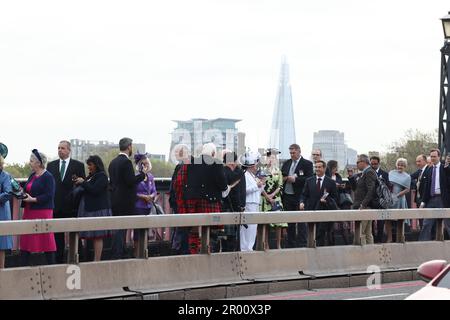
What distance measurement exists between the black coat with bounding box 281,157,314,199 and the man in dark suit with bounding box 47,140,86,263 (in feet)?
15.7

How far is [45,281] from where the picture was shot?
Result: 1335 centimetres

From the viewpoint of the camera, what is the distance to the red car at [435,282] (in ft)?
30.1

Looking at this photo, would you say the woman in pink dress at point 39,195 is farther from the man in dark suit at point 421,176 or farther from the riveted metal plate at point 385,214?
the man in dark suit at point 421,176

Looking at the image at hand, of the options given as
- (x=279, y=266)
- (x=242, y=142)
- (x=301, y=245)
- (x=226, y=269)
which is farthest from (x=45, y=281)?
(x=242, y=142)

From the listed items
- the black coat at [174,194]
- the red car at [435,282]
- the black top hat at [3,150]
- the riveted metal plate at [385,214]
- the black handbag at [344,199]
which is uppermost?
the black top hat at [3,150]

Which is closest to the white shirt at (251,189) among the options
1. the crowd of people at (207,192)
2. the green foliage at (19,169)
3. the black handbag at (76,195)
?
the crowd of people at (207,192)

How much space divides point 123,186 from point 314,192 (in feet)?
15.3

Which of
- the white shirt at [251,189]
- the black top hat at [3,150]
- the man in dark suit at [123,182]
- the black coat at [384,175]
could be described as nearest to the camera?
the black top hat at [3,150]

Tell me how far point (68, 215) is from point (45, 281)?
13.8ft

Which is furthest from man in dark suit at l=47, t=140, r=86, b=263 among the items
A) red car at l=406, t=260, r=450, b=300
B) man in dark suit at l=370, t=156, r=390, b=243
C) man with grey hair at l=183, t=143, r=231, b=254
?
red car at l=406, t=260, r=450, b=300

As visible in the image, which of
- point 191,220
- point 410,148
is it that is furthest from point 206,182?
point 410,148

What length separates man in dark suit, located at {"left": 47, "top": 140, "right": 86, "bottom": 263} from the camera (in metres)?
17.5
